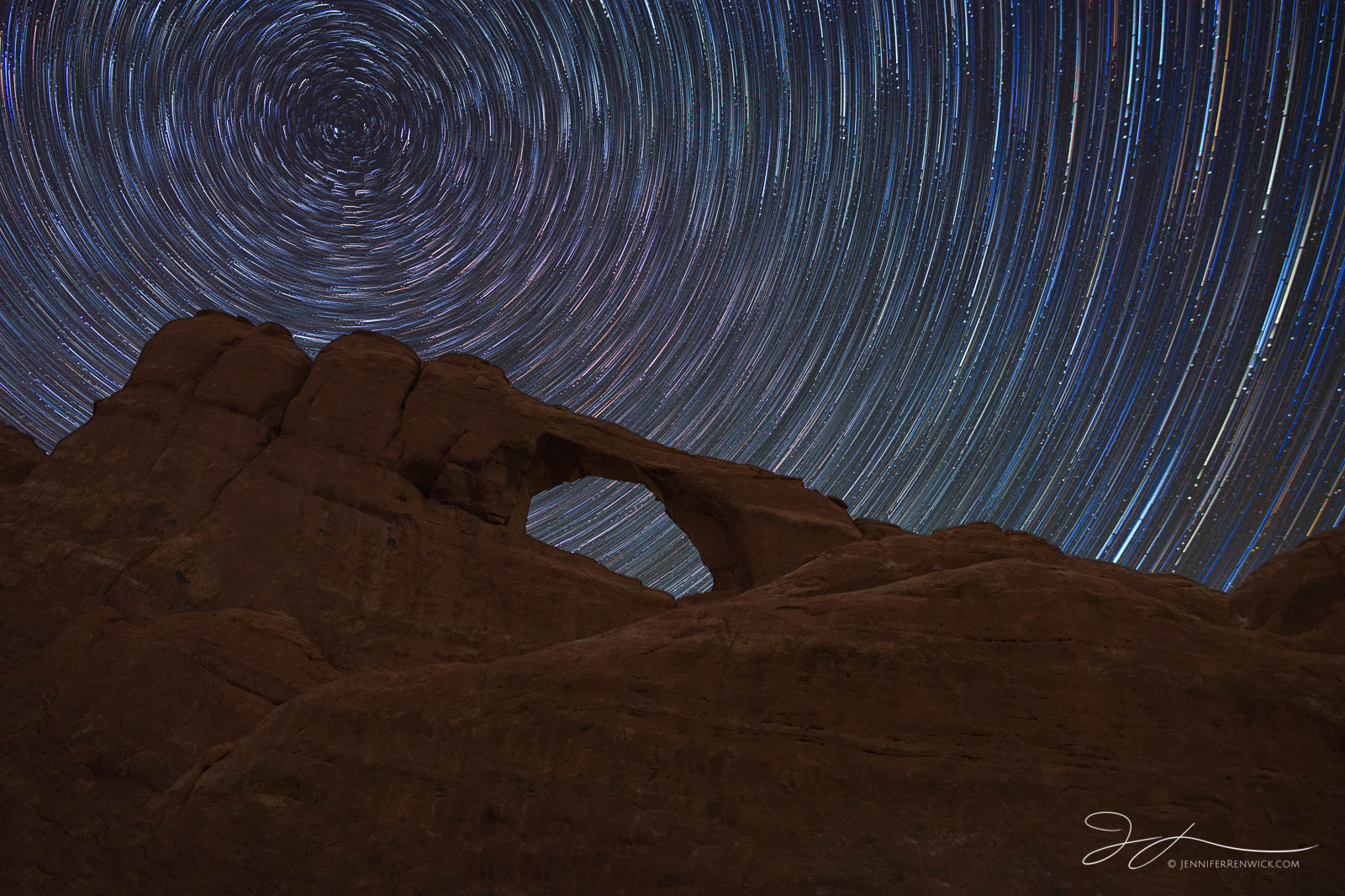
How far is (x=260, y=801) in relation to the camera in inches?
291

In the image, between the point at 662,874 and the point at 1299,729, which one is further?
the point at 1299,729

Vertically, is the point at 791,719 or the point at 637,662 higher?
the point at 637,662

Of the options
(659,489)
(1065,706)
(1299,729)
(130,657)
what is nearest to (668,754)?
(1065,706)

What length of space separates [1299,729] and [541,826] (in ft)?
23.1

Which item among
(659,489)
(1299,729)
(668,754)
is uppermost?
(659,489)

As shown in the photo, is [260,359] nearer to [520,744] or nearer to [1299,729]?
[520,744]

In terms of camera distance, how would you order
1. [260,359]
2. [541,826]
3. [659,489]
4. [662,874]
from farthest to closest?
[659,489], [260,359], [541,826], [662,874]
